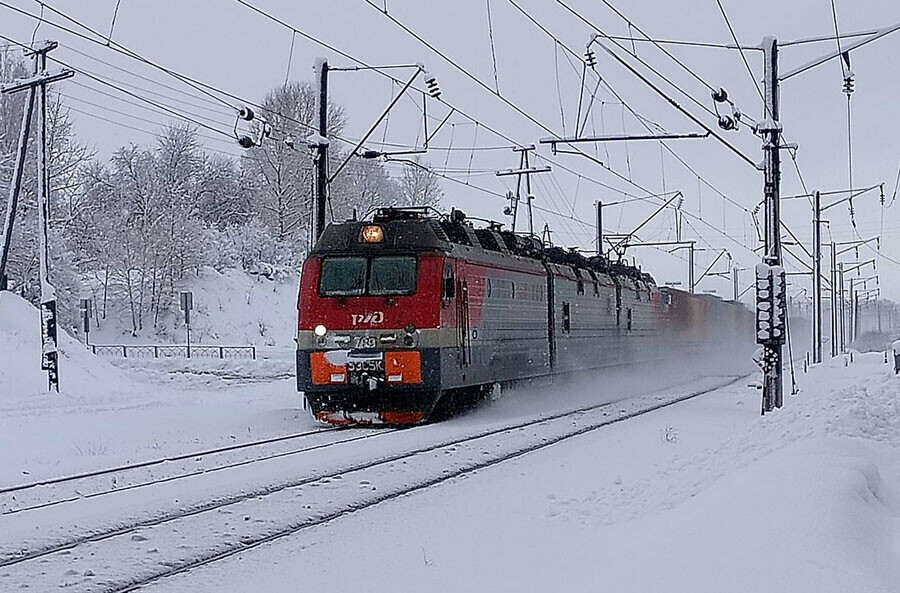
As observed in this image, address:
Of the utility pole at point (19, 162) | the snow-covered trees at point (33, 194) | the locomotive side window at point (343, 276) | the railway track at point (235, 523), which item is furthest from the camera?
the snow-covered trees at point (33, 194)

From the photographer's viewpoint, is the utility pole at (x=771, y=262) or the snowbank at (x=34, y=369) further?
the snowbank at (x=34, y=369)

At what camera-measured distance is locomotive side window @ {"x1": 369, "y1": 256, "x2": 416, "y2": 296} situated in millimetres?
20594

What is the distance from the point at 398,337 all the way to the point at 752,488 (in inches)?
430

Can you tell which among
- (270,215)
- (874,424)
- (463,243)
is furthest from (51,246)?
(874,424)

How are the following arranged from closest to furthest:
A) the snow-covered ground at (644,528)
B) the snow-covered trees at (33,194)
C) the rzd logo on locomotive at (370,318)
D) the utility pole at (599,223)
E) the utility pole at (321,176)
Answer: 1. the snow-covered ground at (644,528)
2. the rzd logo on locomotive at (370,318)
3. the utility pole at (321,176)
4. the utility pole at (599,223)
5. the snow-covered trees at (33,194)

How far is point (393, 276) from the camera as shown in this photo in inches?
816

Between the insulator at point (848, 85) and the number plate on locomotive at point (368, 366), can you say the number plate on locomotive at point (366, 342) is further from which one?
the insulator at point (848, 85)

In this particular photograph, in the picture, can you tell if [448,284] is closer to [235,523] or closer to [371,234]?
[371,234]

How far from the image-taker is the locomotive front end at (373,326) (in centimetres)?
2022

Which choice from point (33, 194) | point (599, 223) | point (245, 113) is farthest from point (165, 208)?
point (245, 113)

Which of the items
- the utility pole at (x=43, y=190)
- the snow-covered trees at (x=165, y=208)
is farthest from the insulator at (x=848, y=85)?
the snow-covered trees at (x=165, y=208)

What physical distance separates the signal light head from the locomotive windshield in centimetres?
34

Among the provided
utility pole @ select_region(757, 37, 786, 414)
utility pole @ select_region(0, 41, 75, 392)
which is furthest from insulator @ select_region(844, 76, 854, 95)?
utility pole @ select_region(0, 41, 75, 392)

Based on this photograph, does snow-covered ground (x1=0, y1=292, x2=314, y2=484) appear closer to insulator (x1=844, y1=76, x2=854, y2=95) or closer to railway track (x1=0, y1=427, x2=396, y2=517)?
railway track (x1=0, y1=427, x2=396, y2=517)
